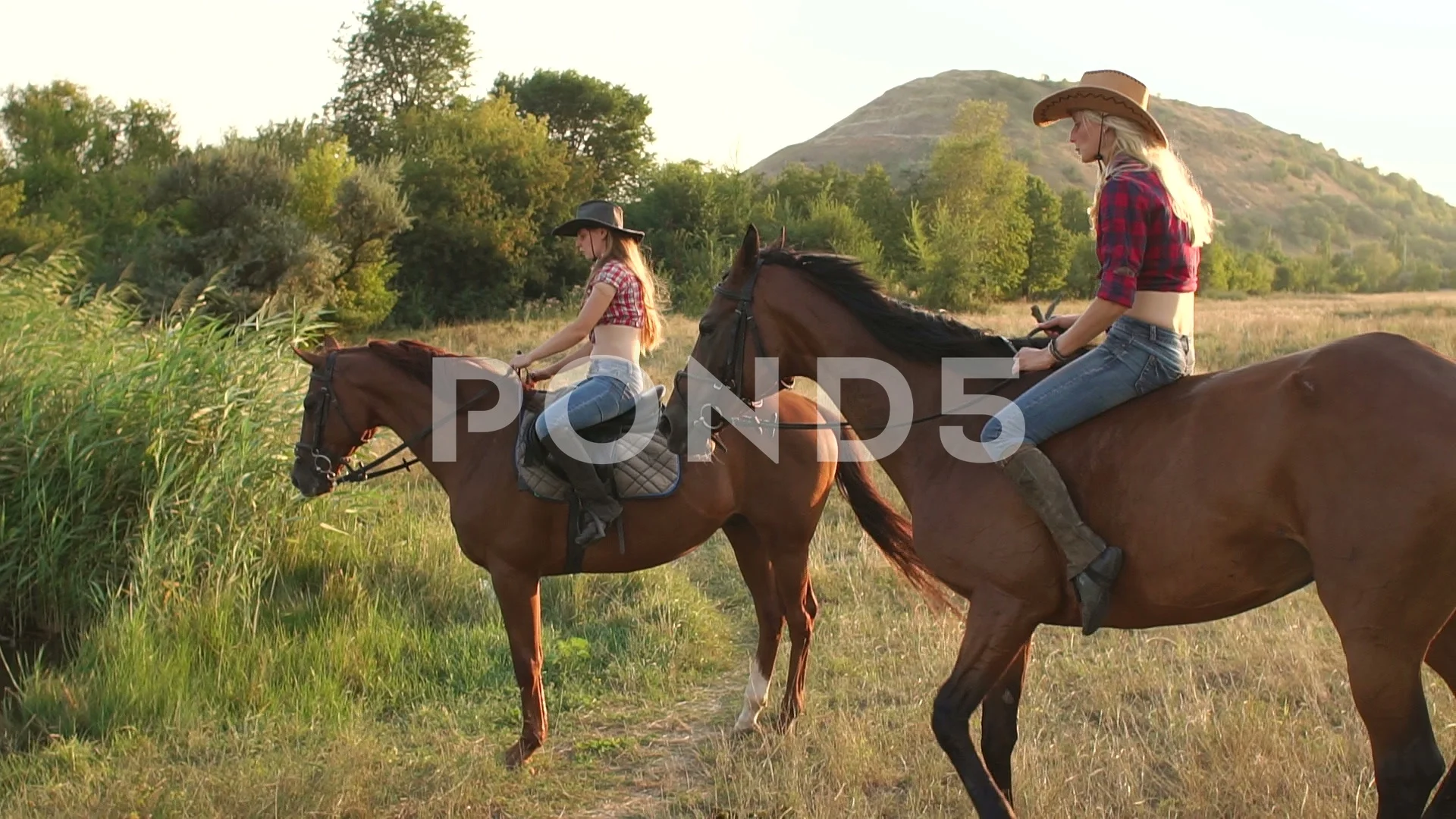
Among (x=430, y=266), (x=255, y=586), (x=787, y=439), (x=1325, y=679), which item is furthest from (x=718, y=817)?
(x=430, y=266)

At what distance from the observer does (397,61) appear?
5081 cm

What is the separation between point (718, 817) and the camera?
4531 mm

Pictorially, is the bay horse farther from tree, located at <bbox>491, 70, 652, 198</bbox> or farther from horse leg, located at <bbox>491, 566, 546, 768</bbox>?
tree, located at <bbox>491, 70, 652, 198</bbox>

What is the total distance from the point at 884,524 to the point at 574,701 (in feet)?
7.07

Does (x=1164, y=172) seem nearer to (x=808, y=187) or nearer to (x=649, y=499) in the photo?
(x=649, y=499)

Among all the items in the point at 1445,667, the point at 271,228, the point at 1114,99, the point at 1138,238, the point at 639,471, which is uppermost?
the point at 271,228

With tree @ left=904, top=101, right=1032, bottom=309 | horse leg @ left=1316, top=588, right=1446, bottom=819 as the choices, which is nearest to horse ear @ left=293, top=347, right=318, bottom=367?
horse leg @ left=1316, top=588, right=1446, bottom=819

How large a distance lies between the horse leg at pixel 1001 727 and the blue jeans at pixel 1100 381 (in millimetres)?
1014

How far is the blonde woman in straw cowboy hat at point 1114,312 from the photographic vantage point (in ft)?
11.7

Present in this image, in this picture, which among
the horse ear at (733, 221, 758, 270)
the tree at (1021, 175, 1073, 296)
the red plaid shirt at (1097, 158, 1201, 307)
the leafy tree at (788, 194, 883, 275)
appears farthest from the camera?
the tree at (1021, 175, 1073, 296)

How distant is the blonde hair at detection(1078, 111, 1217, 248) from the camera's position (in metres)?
3.66

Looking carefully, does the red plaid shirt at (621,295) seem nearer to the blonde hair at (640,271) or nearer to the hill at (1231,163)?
the blonde hair at (640,271)

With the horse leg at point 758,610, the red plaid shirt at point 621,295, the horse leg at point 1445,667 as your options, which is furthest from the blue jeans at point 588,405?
the horse leg at point 1445,667

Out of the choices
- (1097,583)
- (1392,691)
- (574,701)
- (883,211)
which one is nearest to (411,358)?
(574,701)
